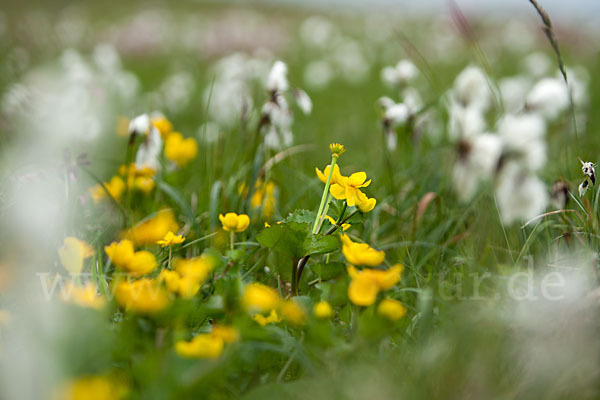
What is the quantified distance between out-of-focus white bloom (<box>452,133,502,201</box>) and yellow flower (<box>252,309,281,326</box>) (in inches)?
26.5

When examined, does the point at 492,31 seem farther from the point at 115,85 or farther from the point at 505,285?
the point at 505,285

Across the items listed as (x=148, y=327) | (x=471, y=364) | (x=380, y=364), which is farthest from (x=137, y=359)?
(x=471, y=364)

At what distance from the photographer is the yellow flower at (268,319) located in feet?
3.89

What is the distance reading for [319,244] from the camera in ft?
4.37

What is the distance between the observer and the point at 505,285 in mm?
1374

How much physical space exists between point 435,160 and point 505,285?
1.16 m

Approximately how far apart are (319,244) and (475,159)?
580mm

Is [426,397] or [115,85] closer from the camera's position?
[426,397]

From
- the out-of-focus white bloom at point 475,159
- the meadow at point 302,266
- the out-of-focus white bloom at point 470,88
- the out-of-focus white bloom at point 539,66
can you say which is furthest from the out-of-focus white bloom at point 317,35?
the out-of-focus white bloom at point 475,159

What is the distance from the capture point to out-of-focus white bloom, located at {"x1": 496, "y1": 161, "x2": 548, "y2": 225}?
1.36 metres

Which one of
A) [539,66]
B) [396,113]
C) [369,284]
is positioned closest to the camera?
[369,284]

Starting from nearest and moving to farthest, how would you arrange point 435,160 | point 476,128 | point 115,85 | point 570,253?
point 570,253, point 476,128, point 435,160, point 115,85

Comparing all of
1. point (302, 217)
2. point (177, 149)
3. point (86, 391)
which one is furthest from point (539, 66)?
point (86, 391)

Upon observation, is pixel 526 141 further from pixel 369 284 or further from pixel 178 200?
pixel 178 200
